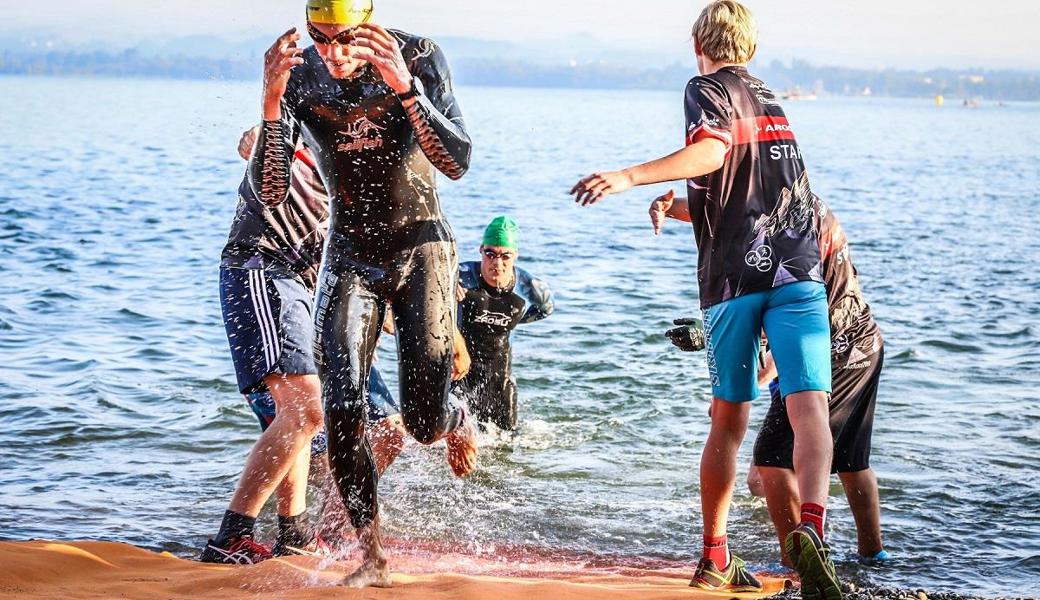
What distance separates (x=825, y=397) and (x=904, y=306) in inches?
436

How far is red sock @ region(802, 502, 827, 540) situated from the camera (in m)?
4.56

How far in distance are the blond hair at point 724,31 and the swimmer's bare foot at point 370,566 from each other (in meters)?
2.36

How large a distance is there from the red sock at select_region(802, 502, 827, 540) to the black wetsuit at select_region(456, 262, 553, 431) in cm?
417

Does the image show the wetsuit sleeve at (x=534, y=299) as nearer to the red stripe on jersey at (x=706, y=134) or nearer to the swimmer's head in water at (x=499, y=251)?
the swimmer's head in water at (x=499, y=251)

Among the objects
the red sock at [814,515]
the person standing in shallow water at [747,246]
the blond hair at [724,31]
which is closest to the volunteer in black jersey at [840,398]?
the person standing in shallow water at [747,246]

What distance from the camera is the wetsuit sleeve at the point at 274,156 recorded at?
5118mm

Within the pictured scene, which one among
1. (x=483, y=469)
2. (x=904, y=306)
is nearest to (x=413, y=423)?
(x=483, y=469)

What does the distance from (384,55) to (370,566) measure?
205 cm

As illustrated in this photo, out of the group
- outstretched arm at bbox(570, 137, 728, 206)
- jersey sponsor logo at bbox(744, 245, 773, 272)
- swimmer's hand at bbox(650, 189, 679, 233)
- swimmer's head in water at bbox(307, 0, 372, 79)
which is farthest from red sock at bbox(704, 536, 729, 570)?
swimmer's head in water at bbox(307, 0, 372, 79)

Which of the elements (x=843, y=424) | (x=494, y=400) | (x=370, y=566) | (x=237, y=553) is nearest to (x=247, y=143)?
(x=237, y=553)

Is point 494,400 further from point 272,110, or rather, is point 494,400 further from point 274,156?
point 272,110

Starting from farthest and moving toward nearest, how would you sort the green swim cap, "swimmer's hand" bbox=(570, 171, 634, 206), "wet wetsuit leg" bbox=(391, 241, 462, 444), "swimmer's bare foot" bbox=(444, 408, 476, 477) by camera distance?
the green swim cap, "swimmer's bare foot" bbox=(444, 408, 476, 477), "wet wetsuit leg" bbox=(391, 241, 462, 444), "swimmer's hand" bbox=(570, 171, 634, 206)

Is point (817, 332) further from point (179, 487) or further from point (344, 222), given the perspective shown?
point (179, 487)

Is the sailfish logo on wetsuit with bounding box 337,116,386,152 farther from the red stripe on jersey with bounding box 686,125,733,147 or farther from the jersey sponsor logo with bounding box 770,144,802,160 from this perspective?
the jersey sponsor logo with bounding box 770,144,802,160
